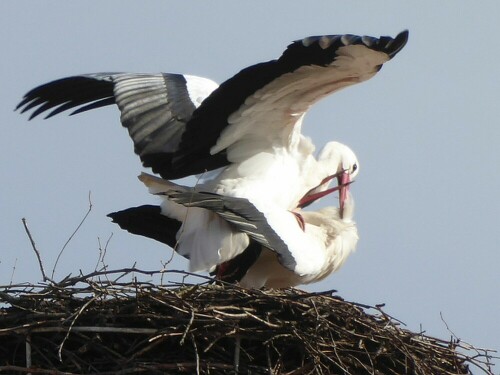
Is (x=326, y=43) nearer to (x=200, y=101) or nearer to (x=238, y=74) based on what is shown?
(x=238, y=74)

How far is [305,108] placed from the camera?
9.52m

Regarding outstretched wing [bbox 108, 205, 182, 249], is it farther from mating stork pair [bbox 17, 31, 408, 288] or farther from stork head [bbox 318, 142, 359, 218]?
stork head [bbox 318, 142, 359, 218]

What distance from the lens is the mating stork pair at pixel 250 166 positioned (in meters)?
9.16

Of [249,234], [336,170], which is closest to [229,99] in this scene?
[249,234]

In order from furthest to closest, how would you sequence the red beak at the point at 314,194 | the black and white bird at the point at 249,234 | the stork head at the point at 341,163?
the stork head at the point at 341,163, the red beak at the point at 314,194, the black and white bird at the point at 249,234

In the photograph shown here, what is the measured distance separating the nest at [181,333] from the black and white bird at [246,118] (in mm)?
1328

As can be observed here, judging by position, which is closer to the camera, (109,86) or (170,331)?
(170,331)

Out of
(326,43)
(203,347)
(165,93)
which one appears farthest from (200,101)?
(203,347)

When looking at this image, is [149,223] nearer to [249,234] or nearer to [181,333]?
[249,234]

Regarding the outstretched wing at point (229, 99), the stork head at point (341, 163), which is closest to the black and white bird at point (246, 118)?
the outstretched wing at point (229, 99)

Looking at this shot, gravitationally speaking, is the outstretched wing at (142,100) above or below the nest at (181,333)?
above

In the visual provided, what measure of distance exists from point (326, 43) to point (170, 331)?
1.65 metres

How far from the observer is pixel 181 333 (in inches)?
312

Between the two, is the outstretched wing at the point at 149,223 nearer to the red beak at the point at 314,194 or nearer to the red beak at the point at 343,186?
the red beak at the point at 314,194
